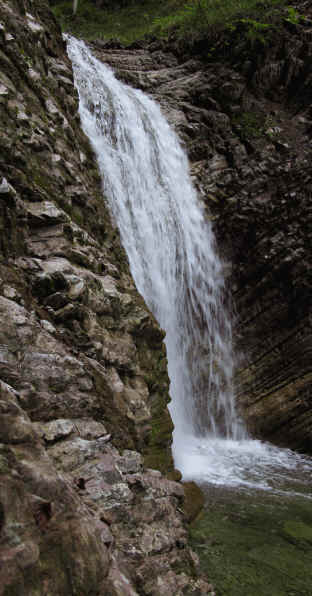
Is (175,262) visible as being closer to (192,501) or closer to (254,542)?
(192,501)

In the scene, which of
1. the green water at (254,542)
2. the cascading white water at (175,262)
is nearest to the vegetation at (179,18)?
the cascading white water at (175,262)

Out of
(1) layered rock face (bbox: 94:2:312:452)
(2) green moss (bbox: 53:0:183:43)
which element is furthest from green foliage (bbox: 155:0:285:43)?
(2) green moss (bbox: 53:0:183:43)

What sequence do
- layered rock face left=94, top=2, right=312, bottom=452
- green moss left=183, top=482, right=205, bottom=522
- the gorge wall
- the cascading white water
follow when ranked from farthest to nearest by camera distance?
layered rock face left=94, top=2, right=312, bottom=452 < the cascading white water < green moss left=183, top=482, right=205, bottom=522 < the gorge wall

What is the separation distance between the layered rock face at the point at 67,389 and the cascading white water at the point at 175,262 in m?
2.52

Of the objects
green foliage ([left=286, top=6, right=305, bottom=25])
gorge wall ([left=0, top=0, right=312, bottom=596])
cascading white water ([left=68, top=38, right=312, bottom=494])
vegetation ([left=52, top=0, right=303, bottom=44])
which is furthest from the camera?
vegetation ([left=52, top=0, right=303, bottom=44])

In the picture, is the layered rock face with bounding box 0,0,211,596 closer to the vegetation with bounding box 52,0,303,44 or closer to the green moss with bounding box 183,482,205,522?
the green moss with bounding box 183,482,205,522

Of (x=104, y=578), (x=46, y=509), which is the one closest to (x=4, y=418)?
(x=46, y=509)

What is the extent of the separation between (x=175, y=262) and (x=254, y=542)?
7.14m

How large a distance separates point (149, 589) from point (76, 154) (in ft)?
21.6

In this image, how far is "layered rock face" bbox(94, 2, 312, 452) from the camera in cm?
1049

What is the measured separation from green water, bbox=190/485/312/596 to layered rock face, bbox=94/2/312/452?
469 centimetres

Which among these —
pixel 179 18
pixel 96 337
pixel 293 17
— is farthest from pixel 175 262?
pixel 179 18

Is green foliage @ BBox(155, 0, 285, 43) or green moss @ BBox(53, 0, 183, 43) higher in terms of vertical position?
green moss @ BBox(53, 0, 183, 43)

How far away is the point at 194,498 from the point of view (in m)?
5.03
